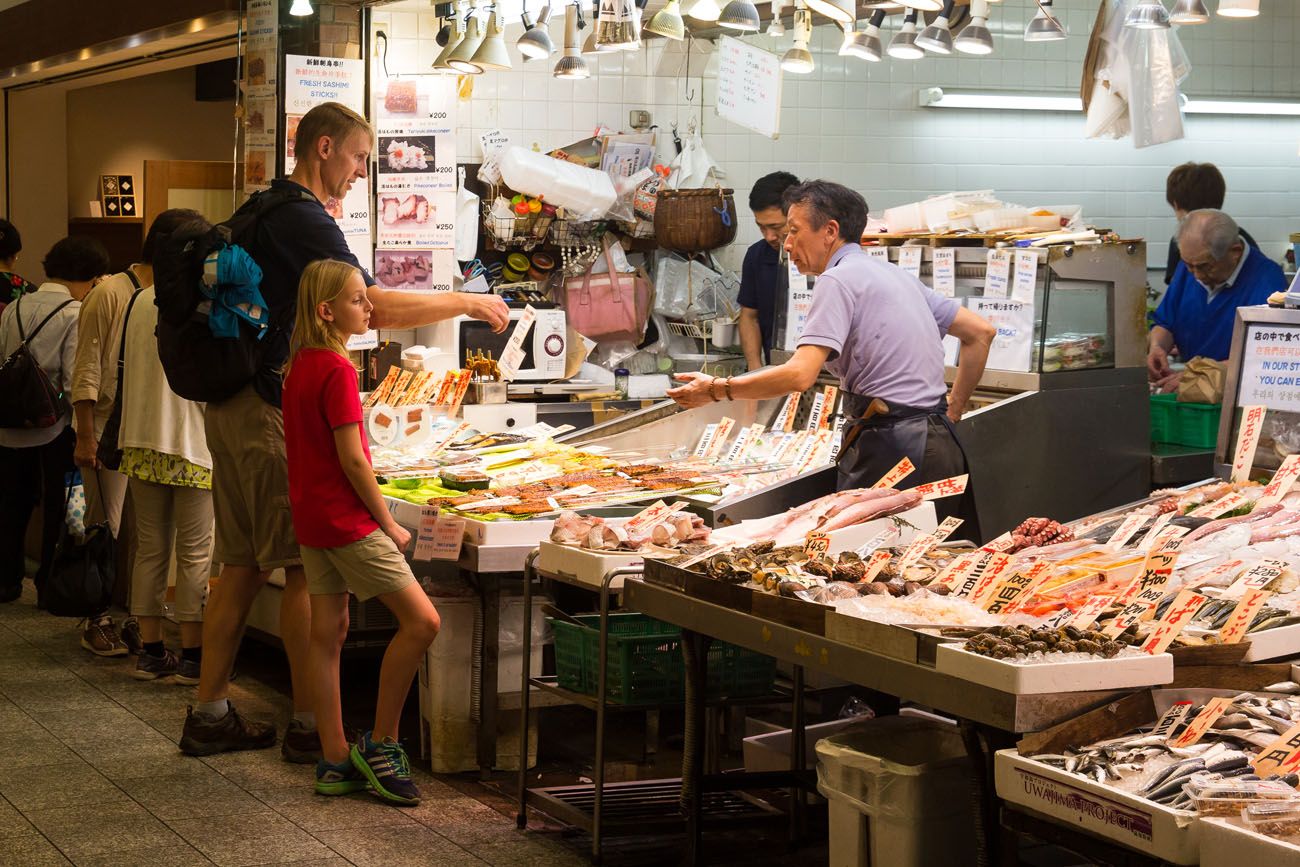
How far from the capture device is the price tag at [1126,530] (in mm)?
4465

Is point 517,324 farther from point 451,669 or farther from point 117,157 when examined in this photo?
point 117,157

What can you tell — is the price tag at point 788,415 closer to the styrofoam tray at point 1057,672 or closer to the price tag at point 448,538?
the price tag at point 448,538

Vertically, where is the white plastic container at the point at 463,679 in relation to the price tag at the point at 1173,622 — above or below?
below

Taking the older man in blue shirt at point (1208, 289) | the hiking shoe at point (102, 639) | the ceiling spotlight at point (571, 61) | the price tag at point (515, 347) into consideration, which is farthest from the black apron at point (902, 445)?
the hiking shoe at point (102, 639)

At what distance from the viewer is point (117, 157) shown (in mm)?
14812

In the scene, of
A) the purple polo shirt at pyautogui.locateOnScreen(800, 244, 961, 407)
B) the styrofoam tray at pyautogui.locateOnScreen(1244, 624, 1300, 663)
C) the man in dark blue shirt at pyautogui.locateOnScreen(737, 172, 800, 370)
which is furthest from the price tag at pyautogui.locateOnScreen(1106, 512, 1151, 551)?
the man in dark blue shirt at pyautogui.locateOnScreen(737, 172, 800, 370)

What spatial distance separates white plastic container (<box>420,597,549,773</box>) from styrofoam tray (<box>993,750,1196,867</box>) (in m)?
2.84

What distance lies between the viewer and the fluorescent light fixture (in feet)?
35.0

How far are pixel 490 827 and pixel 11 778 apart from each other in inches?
71.9

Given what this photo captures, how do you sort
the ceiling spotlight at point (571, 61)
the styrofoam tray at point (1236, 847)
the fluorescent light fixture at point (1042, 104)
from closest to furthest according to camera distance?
the styrofoam tray at point (1236, 847) < the ceiling spotlight at point (571, 61) < the fluorescent light fixture at point (1042, 104)

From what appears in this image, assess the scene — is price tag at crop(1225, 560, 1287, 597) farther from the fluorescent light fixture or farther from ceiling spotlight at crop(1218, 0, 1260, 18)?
the fluorescent light fixture

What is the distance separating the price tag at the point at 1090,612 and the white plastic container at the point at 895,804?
443 millimetres

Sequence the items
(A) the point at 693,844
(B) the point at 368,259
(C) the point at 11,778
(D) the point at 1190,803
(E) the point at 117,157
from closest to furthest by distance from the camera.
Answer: (D) the point at 1190,803
(A) the point at 693,844
(C) the point at 11,778
(B) the point at 368,259
(E) the point at 117,157

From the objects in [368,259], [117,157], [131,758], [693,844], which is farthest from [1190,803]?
[117,157]
